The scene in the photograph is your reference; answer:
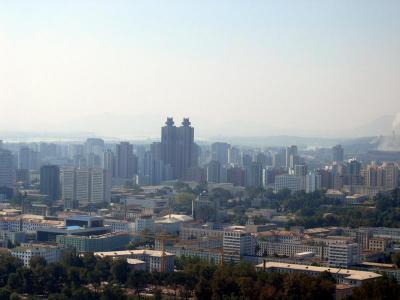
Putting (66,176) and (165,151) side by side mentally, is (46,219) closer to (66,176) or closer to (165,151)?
(66,176)

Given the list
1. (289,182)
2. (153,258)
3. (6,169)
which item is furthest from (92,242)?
(289,182)

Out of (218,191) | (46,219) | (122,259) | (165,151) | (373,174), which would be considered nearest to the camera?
(122,259)

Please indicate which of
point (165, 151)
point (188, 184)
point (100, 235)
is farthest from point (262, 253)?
point (165, 151)

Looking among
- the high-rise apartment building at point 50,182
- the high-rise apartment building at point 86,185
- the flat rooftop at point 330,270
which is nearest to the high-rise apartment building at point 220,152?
the high-rise apartment building at point 50,182

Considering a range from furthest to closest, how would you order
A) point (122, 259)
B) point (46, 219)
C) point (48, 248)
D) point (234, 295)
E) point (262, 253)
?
Answer: point (46, 219) → point (262, 253) → point (48, 248) → point (122, 259) → point (234, 295)

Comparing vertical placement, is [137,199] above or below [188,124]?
below

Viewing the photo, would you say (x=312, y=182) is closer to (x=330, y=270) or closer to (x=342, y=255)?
(x=342, y=255)

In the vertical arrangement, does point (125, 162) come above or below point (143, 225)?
above

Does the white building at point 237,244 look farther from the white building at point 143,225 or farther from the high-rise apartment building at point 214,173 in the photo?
the high-rise apartment building at point 214,173
